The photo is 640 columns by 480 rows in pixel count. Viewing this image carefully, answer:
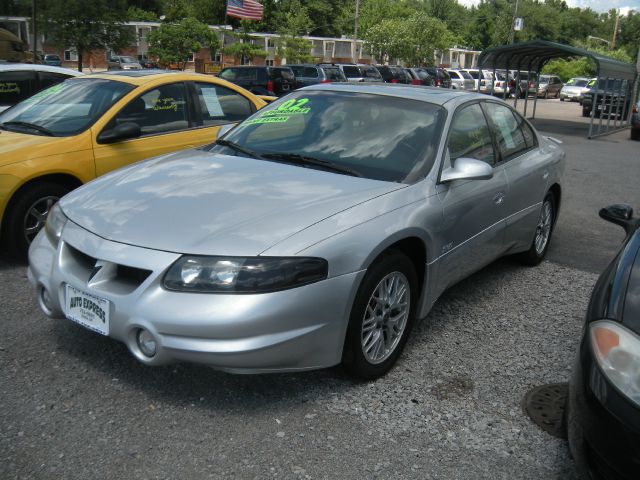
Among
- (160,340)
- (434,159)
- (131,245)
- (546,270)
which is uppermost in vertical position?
(434,159)

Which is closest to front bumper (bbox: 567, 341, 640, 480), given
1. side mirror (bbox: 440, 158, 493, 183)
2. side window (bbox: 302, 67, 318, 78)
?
side mirror (bbox: 440, 158, 493, 183)

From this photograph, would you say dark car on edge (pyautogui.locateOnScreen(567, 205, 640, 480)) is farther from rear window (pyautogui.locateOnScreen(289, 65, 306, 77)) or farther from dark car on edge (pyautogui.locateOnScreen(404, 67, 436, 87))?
dark car on edge (pyautogui.locateOnScreen(404, 67, 436, 87))

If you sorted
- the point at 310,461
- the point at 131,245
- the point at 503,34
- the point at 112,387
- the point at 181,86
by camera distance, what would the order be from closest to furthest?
the point at 310,461 → the point at 131,245 → the point at 112,387 → the point at 181,86 → the point at 503,34

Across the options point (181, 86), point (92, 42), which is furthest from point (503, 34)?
point (181, 86)

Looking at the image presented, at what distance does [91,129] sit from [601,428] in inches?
179

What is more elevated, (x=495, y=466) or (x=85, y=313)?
(x=85, y=313)

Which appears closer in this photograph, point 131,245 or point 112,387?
point 131,245

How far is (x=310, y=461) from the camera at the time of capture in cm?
277

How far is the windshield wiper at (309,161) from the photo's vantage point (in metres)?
3.75

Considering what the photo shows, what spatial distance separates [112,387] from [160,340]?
24.9 inches

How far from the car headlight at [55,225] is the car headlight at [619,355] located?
255 cm

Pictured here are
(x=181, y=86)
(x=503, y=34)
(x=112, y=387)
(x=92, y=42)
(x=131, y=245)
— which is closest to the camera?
(x=131, y=245)

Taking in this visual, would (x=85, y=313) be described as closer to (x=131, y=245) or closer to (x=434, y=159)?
(x=131, y=245)

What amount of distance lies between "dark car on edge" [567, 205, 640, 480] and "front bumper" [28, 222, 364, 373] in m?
1.07
